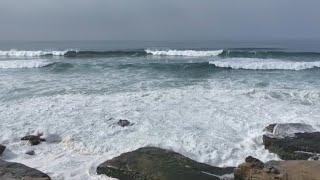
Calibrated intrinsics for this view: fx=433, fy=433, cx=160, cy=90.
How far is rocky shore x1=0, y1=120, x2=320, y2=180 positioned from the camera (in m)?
6.16

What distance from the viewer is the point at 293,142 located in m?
8.06

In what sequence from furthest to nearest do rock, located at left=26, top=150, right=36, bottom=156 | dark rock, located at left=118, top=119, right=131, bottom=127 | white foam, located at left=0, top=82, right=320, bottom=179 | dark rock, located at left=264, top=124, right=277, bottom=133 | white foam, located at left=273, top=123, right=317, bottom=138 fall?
dark rock, located at left=118, top=119, right=131, bottom=127
dark rock, located at left=264, top=124, right=277, bottom=133
white foam, located at left=273, top=123, right=317, bottom=138
rock, located at left=26, top=150, right=36, bottom=156
white foam, located at left=0, top=82, right=320, bottom=179

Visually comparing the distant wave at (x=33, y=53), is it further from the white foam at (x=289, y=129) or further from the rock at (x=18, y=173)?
the rock at (x=18, y=173)

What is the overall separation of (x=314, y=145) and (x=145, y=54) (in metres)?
29.5

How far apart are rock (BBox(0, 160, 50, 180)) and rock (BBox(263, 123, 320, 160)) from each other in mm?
4179

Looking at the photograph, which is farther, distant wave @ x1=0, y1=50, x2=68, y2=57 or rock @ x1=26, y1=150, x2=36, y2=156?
distant wave @ x1=0, y1=50, x2=68, y2=57

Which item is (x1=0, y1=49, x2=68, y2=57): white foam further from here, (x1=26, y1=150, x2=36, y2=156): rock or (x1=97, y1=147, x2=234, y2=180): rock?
(x1=97, y1=147, x2=234, y2=180): rock

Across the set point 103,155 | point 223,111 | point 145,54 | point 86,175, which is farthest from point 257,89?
point 145,54

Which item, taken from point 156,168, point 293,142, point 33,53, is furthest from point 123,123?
point 33,53

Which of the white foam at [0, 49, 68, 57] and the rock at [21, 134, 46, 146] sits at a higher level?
the white foam at [0, 49, 68, 57]

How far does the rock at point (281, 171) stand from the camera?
19.7 feet

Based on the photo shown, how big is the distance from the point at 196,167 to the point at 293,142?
2.27 meters

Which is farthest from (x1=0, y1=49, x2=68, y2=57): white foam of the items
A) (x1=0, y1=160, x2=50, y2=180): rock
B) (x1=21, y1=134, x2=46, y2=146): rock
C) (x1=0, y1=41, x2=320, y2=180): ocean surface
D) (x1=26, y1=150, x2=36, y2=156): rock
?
(x1=0, y1=160, x2=50, y2=180): rock

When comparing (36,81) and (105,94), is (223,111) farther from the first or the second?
(36,81)
